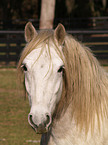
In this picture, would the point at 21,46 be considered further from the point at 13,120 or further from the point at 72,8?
the point at 72,8

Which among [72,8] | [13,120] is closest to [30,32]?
[13,120]

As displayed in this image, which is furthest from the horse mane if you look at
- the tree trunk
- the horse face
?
the tree trunk

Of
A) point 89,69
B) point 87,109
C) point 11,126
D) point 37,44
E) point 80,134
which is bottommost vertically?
point 11,126

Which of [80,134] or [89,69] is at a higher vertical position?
[89,69]

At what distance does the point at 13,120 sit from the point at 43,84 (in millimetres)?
4667

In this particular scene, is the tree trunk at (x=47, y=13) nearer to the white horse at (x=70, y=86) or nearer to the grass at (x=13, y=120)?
the grass at (x=13, y=120)

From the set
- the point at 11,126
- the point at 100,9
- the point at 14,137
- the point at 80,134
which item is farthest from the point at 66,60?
the point at 100,9

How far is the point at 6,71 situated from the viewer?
14.1m

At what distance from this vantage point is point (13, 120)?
724cm

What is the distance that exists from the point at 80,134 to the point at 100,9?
34.8 metres

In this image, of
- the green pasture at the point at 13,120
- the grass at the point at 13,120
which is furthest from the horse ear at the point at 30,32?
the grass at the point at 13,120

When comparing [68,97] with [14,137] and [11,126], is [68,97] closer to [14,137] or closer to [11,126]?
[14,137]

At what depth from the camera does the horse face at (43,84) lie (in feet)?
8.65

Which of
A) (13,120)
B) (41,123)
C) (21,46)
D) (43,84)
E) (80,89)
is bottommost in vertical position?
(13,120)
